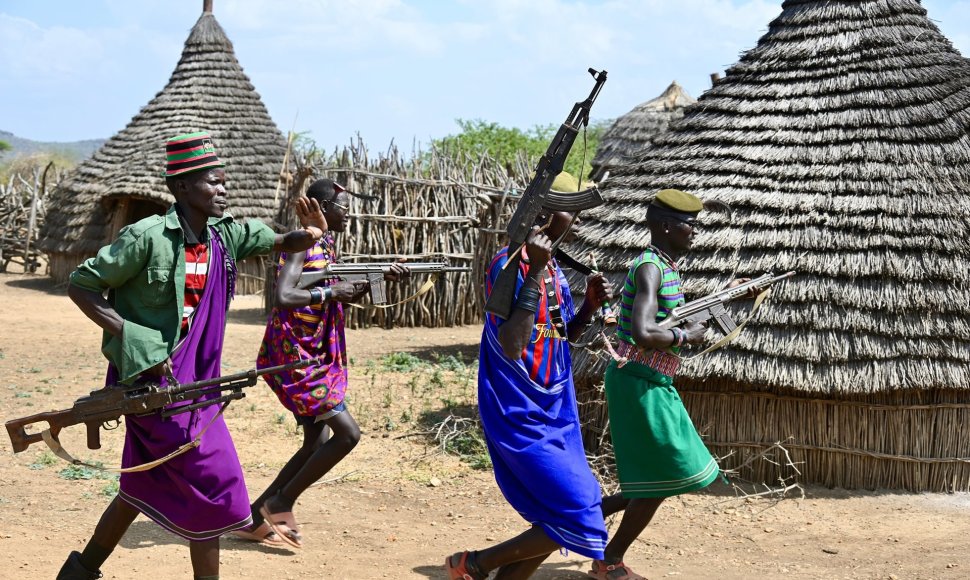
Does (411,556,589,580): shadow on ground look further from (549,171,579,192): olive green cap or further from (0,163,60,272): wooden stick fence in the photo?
(0,163,60,272): wooden stick fence

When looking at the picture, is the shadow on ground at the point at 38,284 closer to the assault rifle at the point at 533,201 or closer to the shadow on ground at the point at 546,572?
the shadow on ground at the point at 546,572

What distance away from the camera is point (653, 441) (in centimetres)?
451

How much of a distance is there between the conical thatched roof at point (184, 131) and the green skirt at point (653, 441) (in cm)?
1204

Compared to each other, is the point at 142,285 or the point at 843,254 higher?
the point at 843,254

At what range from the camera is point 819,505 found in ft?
20.2

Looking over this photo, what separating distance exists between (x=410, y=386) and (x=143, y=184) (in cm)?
864

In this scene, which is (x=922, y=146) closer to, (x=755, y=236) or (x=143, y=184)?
(x=755, y=236)

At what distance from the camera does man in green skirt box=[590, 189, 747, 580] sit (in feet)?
14.7

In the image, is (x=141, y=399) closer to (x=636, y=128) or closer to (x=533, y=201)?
(x=533, y=201)

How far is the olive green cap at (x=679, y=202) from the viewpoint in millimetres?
4488

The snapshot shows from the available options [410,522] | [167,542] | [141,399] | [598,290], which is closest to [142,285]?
[141,399]

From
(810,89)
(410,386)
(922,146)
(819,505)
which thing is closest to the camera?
(819,505)

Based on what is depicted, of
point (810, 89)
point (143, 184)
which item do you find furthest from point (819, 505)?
point (143, 184)

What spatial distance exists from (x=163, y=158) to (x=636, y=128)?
8279mm
